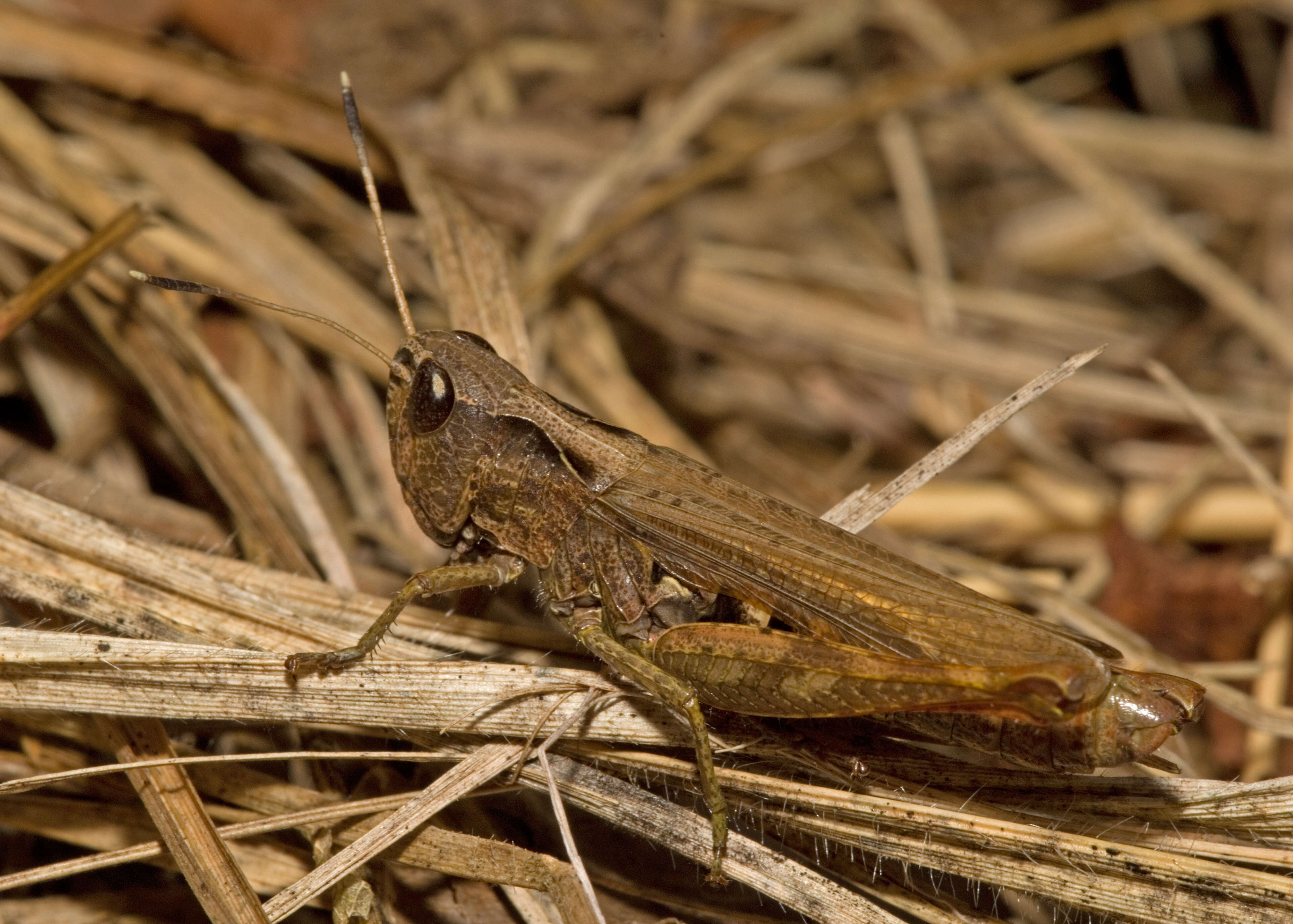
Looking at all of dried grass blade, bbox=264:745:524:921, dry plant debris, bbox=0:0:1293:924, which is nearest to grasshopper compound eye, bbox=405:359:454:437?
dry plant debris, bbox=0:0:1293:924

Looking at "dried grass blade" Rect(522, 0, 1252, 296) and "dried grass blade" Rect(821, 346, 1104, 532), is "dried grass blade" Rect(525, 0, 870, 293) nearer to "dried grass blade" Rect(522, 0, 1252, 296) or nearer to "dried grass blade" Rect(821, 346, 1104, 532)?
"dried grass blade" Rect(522, 0, 1252, 296)

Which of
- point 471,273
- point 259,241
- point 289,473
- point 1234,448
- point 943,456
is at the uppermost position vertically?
point 259,241

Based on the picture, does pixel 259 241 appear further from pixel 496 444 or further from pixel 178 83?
pixel 496 444

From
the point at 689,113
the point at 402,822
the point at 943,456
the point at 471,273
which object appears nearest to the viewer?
the point at 402,822

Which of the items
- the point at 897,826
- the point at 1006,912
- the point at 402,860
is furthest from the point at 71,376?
the point at 1006,912

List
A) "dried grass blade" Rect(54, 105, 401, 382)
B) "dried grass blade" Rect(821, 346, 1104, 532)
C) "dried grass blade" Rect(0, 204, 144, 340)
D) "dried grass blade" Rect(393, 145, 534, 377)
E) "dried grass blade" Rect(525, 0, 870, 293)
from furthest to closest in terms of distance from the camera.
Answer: "dried grass blade" Rect(525, 0, 870, 293) → "dried grass blade" Rect(54, 105, 401, 382) → "dried grass blade" Rect(393, 145, 534, 377) → "dried grass blade" Rect(0, 204, 144, 340) → "dried grass blade" Rect(821, 346, 1104, 532)

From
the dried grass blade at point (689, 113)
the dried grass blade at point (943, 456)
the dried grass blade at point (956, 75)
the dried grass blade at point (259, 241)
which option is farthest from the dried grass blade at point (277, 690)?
the dried grass blade at point (956, 75)

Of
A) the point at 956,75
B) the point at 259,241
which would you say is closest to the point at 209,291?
the point at 259,241
